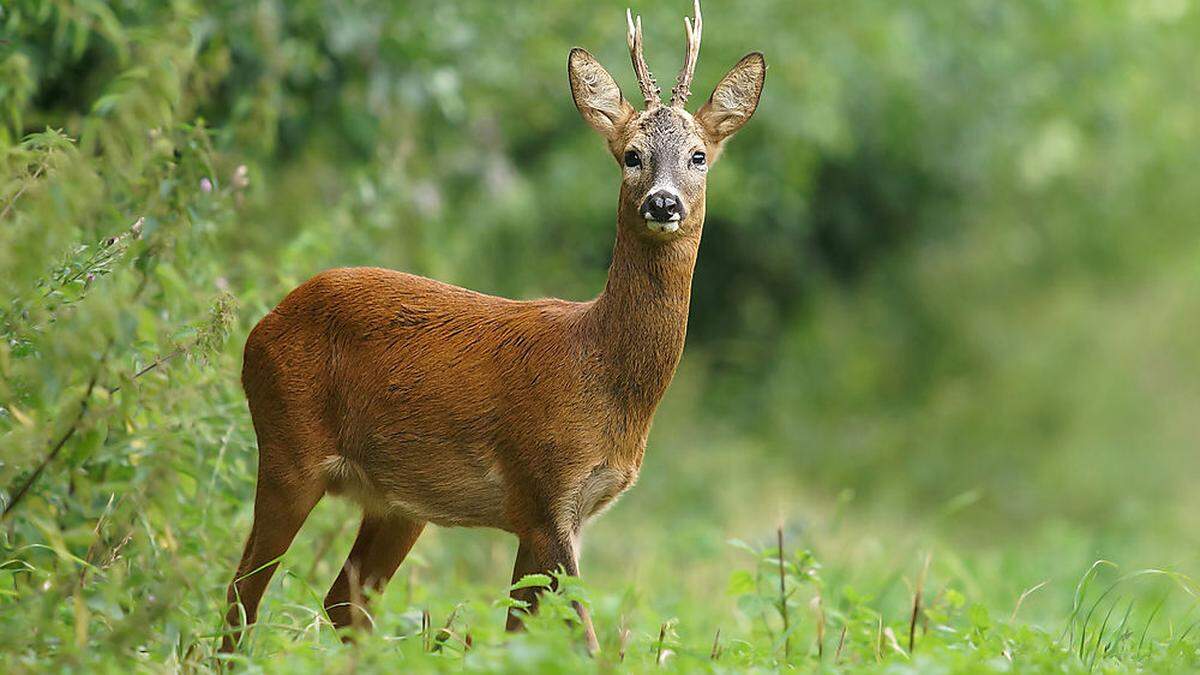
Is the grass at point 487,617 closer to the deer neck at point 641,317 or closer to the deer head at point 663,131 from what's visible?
the deer neck at point 641,317

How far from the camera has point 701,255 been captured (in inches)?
725

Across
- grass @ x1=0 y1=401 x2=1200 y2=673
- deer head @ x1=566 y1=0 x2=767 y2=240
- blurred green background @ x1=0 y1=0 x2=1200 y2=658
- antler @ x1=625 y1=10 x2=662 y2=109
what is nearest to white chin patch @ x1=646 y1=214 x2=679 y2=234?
deer head @ x1=566 y1=0 x2=767 y2=240

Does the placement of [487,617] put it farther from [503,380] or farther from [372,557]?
[503,380]

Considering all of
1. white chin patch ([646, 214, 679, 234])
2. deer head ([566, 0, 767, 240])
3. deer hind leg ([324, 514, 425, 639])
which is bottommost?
deer hind leg ([324, 514, 425, 639])

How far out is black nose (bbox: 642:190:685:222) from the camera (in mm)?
4742

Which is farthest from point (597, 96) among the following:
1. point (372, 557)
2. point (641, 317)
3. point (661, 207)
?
point (372, 557)

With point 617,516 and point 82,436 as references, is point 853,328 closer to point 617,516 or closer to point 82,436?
point 617,516

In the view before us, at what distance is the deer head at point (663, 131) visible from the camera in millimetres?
4855

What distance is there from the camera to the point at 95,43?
7637 millimetres

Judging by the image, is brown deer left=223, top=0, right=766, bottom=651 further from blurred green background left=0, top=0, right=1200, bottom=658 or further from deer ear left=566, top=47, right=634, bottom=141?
blurred green background left=0, top=0, right=1200, bottom=658

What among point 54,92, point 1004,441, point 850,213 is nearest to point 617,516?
point 1004,441

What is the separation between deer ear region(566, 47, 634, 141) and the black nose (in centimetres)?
53

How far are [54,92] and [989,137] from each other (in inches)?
482

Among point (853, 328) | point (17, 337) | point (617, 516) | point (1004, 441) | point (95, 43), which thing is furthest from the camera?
point (853, 328)
